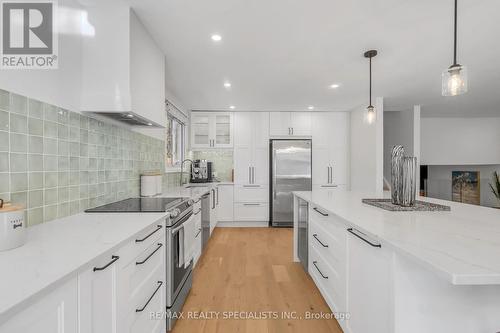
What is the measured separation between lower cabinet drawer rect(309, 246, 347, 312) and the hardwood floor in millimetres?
168

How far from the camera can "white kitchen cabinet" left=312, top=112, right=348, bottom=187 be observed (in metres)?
5.03

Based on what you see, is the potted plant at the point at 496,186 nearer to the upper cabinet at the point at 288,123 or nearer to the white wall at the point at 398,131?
the white wall at the point at 398,131

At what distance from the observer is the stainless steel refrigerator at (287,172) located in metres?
4.80

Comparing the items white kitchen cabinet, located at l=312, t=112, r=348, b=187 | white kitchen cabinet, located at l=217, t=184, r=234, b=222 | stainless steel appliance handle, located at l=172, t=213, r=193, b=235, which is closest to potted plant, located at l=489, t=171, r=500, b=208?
white kitchen cabinet, located at l=312, t=112, r=348, b=187

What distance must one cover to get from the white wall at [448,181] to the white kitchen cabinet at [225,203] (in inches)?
187

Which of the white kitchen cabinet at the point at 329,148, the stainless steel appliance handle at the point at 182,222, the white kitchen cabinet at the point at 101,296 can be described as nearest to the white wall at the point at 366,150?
the white kitchen cabinet at the point at 329,148

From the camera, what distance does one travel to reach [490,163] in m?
5.72

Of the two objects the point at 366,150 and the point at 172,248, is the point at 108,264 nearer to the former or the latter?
the point at 172,248

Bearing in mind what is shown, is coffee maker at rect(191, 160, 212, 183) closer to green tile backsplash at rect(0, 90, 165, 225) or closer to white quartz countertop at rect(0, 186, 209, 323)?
green tile backsplash at rect(0, 90, 165, 225)

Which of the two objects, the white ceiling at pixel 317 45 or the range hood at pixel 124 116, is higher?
the white ceiling at pixel 317 45

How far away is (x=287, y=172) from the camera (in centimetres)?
481

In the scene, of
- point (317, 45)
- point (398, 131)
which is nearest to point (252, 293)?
point (317, 45)

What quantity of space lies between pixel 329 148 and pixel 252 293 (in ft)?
11.6

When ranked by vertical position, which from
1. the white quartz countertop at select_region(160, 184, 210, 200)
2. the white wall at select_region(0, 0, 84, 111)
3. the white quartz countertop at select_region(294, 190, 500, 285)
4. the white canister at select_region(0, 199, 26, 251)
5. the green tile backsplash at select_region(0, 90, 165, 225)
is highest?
the white wall at select_region(0, 0, 84, 111)
